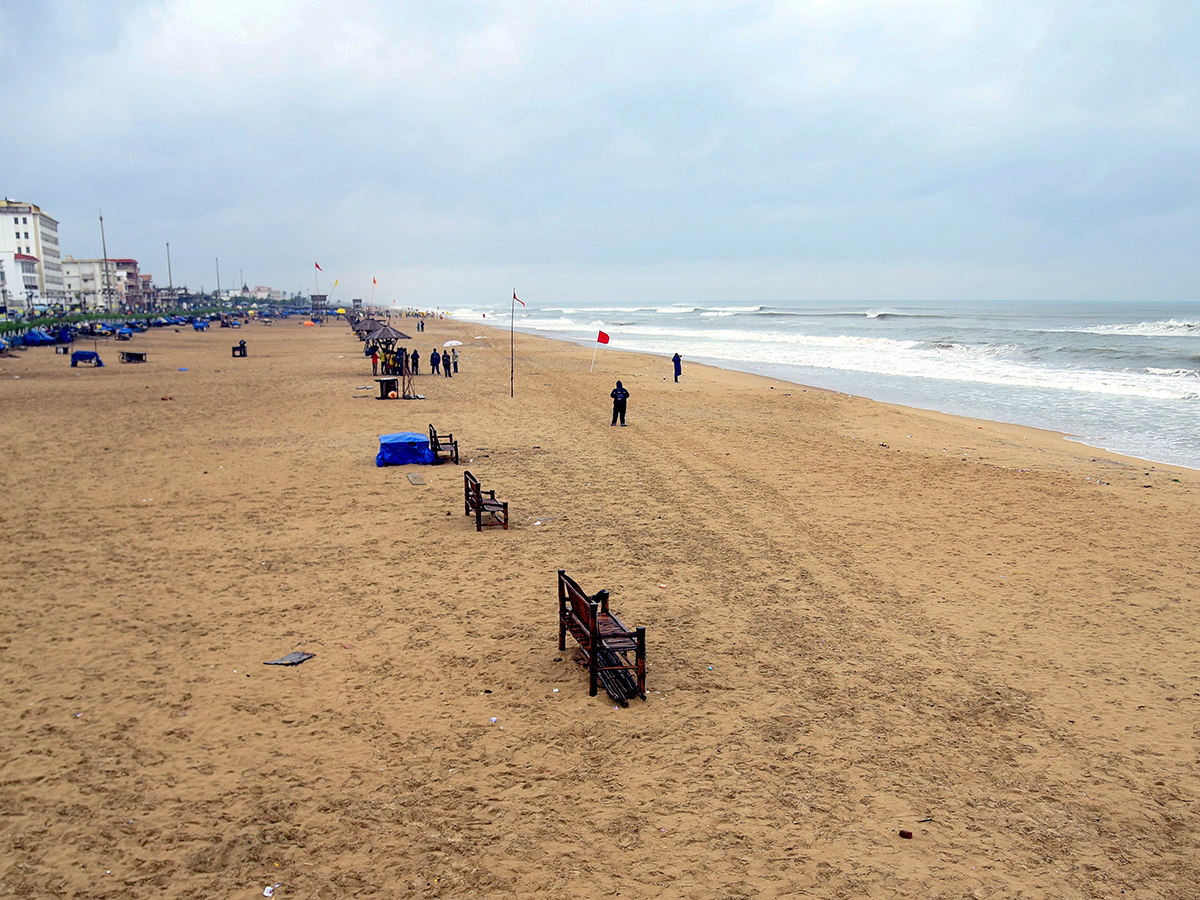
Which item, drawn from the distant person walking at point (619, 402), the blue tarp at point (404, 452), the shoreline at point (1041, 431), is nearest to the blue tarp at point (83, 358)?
the blue tarp at point (404, 452)

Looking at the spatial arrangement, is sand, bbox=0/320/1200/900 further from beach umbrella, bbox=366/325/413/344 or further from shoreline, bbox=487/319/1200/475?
beach umbrella, bbox=366/325/413/344

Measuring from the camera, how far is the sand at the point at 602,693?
4.71m

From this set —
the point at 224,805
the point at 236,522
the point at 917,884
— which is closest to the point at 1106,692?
the point at 917,884

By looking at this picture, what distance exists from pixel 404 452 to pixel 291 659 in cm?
835

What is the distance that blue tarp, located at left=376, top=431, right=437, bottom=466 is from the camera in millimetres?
15047

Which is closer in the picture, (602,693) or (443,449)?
(602,693)

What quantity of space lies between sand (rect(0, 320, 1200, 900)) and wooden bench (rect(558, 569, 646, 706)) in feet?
0.67

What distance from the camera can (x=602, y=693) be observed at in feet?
21.7

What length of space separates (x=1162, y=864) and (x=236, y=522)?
1146 cm

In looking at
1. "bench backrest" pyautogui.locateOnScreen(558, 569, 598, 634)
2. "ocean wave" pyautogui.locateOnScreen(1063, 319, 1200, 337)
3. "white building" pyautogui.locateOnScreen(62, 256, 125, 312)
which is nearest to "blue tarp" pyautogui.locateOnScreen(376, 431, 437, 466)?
"bench backrest" pyautogui.locateOnScreen(558, 569, 598, 634)

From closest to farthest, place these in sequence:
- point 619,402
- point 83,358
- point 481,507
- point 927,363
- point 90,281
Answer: point 481,507, point 619,402, point 83,358, point 927,363, point 90,281

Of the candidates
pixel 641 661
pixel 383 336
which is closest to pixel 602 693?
pixel 641 661

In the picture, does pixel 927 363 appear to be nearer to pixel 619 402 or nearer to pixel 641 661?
pixel 619 402

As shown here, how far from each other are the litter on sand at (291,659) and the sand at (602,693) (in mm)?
131
